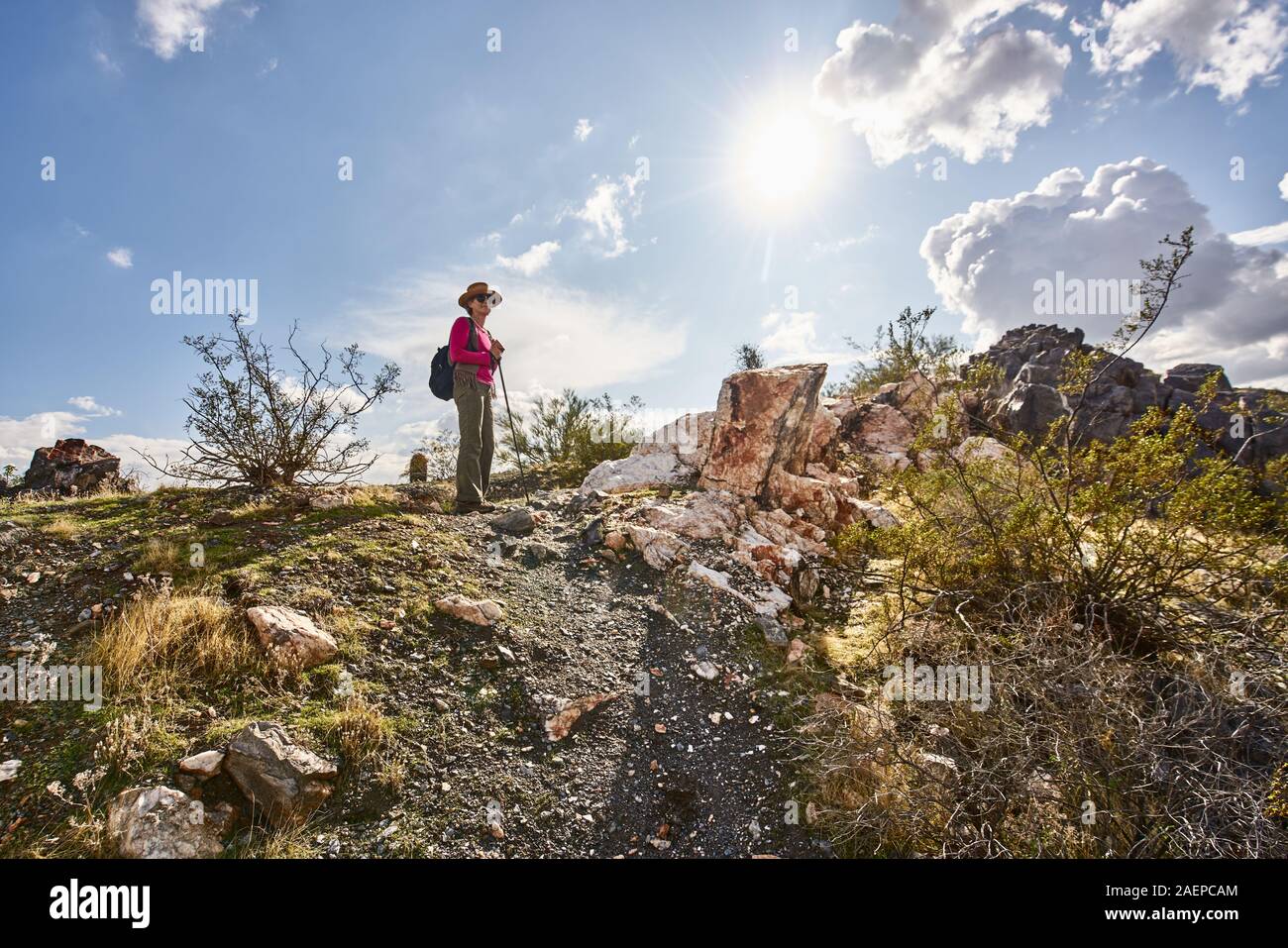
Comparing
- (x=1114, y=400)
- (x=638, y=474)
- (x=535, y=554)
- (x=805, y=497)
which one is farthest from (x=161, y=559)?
(x=1114, y=400)

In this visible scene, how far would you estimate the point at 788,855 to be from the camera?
2.57m

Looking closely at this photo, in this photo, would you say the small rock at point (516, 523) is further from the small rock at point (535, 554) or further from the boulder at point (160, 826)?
the boulder at point (160, 826)

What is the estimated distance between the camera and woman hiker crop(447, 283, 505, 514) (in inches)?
244

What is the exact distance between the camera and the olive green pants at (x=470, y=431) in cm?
633

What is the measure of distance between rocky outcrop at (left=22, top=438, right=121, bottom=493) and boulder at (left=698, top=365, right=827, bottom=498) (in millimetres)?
10064

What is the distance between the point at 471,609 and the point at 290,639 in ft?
3.97

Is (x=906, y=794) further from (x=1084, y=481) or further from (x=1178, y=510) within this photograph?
(x=1084, y=481)

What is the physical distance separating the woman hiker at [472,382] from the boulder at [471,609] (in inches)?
104

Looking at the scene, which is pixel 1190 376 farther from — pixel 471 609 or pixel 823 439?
pixel 471 609

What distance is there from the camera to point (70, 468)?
8281mm

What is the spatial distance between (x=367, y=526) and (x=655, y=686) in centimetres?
344

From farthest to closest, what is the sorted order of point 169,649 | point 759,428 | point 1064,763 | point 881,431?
point 881,431
point 759,428
point 169,649
point 1064,763

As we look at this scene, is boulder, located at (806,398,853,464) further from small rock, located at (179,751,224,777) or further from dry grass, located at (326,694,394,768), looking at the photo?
small rock, located at (179,751,224,777)
